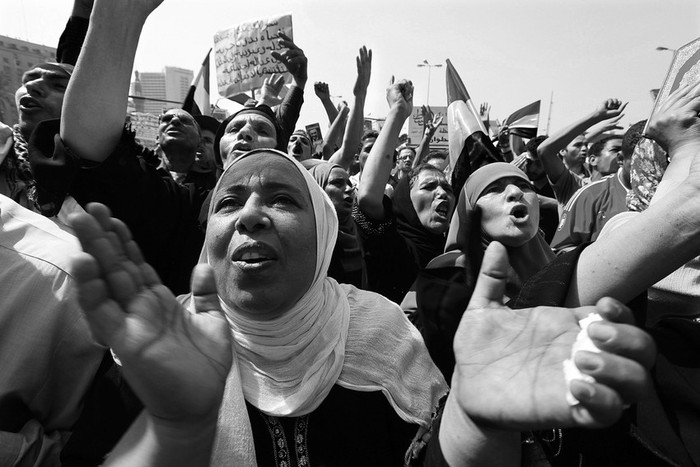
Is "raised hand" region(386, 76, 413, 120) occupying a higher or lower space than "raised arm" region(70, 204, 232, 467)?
higher

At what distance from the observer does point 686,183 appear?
114cm

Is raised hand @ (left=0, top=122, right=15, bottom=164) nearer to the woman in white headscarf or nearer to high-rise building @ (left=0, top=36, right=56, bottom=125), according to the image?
the woman in white headscarf

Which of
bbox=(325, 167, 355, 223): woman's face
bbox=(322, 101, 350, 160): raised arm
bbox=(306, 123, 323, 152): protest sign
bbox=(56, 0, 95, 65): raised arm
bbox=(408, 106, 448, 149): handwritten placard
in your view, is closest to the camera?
bbox=(56, 0, 95, 65): raised arm

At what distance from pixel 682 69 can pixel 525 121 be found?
5.82 metres

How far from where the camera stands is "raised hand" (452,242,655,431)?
766 millimetres

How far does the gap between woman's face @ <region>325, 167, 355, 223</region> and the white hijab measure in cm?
127

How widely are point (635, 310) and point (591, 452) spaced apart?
39 cm

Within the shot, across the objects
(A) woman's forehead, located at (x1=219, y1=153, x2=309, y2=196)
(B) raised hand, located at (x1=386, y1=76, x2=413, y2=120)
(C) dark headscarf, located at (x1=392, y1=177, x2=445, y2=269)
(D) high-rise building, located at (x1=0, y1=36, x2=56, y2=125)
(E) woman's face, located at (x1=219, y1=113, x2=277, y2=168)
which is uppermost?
(B) raised hand, located at (x1=386, y1=76, x2=413, y2=120)

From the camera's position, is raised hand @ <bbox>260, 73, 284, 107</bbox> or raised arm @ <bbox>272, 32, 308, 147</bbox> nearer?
raised arm @ <bbox>272, 32, 308, 147</bbox>

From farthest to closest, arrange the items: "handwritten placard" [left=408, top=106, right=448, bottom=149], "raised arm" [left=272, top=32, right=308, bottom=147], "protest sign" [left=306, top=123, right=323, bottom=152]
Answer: "handwritten placard" [left=408, top=106, right=448, bottom=149] < "protest sign" [left=306, top=123, right=323, bottom=152] < "raised arm" [left=272, top=32, right=308, bottom=147]

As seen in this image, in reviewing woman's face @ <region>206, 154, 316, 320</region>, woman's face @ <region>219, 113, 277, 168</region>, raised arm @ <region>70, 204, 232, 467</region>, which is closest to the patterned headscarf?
woman's face @ <region>206, 154, 316, 320</region>

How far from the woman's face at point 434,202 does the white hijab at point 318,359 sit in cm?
182

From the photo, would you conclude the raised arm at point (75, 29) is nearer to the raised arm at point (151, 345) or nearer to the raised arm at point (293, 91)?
the raised arm at point (293, 91)

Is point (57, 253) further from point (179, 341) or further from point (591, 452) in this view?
point (591, 452)
